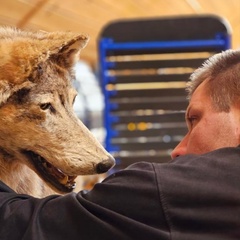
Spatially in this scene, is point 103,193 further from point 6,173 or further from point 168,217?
point 6,173

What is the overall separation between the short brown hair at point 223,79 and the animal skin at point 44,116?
276 mm

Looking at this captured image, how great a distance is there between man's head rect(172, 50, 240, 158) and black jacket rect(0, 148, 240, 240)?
0.23 feet

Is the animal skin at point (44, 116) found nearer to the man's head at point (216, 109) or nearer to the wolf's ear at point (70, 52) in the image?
the wolf's ear at point (70, 52)

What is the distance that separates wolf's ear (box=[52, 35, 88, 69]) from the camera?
4.36ft

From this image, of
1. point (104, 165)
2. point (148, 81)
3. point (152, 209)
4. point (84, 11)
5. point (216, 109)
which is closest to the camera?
point (152, 209)

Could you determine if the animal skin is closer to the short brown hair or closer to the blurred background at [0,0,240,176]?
the short brown hair

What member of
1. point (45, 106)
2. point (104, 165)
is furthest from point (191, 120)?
point (45, 106)

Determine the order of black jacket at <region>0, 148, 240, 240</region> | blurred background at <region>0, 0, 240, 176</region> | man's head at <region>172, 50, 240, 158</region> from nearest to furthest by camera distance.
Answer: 1. black jacket at <region>0, 148, 240, 240</region>
2. man's head at <region>172, 50, 240, 158</region>
3. blurred background at <region>0, 0, 240, 176</region>

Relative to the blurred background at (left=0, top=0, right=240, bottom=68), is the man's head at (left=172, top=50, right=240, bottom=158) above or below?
below

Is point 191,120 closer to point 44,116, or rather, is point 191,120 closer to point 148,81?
point 44,116

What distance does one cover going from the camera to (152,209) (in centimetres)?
98

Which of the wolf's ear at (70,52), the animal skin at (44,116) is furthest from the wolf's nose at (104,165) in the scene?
the wolf's ear at (70,52)

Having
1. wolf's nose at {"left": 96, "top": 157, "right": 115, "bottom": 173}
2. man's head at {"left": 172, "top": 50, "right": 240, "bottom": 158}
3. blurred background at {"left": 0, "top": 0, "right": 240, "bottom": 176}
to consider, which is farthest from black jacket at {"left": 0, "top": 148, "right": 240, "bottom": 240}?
blurred background at {"left": 0, "top": 0, "right": 240, "bottom": 176}

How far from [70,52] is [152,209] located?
0.52 meters
